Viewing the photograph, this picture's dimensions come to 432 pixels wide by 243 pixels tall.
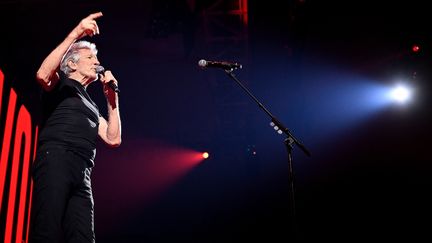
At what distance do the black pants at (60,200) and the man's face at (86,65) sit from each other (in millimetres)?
524

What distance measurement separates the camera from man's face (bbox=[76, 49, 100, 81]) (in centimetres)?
216

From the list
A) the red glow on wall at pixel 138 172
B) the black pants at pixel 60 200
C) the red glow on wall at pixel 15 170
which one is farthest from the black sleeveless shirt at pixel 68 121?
the red glow on wall at pixel 138 172

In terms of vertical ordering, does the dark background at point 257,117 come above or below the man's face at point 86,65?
above

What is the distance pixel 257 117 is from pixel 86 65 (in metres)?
6.30

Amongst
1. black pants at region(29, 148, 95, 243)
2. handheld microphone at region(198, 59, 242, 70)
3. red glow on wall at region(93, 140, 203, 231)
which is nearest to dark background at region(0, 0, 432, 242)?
red glow on wall at region(93, 140, 203, 231)

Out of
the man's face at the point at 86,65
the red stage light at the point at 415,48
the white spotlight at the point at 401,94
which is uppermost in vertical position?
the red stage light at the point at 415,48

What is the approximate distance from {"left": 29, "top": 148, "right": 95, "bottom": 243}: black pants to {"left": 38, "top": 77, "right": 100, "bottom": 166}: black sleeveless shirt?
0.05 m

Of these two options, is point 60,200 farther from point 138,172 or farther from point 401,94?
point 138,172

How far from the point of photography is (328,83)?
7371 mm

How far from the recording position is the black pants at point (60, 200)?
1705 millimetres

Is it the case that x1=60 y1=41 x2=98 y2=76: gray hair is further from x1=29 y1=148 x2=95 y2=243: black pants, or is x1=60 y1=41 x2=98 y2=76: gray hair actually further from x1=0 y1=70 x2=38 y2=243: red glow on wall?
x1=0 y1=70 x2=38 y2=243: red glow on wall

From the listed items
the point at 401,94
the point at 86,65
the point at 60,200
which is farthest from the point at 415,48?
the point at 60,200

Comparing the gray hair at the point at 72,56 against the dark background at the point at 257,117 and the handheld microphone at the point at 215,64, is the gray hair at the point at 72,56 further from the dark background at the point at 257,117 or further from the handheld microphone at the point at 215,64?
the dark background at the point at 257,117

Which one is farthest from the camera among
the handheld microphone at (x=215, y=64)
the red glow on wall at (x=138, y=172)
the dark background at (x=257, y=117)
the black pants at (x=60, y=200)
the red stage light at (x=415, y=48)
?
the red glow on wall at (x=138, y=172)
